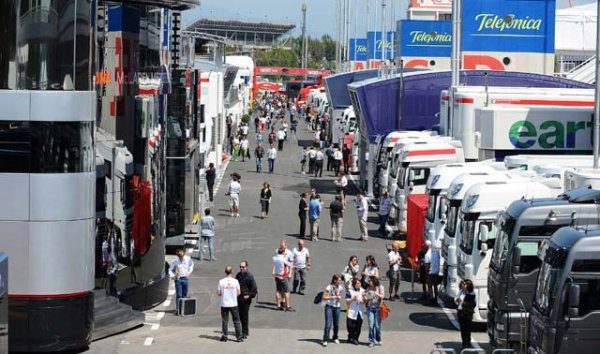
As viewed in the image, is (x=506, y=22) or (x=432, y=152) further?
(x=506, y=22)

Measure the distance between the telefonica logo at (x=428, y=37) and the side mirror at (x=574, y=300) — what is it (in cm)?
6357

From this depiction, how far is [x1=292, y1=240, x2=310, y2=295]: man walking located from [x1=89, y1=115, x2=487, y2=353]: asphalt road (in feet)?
0.94

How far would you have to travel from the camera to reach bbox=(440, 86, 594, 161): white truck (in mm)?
35156

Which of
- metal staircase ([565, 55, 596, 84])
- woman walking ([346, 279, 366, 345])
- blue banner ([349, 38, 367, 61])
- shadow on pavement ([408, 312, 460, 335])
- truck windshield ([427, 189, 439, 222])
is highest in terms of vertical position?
blue banner ([349, 38, 367, 61])

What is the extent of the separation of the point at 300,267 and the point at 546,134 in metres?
11.1

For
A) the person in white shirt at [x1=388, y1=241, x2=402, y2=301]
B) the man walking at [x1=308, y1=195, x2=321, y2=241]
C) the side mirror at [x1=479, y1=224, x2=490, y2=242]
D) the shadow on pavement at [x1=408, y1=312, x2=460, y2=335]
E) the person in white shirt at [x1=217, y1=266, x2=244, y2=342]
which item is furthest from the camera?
the man walking at [x1=308, y1=195, x2=321, y2=241]

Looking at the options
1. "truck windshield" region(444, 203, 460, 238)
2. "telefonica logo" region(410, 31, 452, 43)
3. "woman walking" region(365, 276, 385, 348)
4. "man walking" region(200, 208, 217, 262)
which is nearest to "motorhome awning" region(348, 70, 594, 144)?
"man walking" region(200, 208, 217, 262)

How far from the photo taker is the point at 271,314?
25.5 metres

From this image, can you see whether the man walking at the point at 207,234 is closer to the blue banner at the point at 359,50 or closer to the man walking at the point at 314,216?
the man walking at the point at 314,216

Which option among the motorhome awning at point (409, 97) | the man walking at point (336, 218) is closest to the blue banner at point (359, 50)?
the motorhome awning at point (409, 97)

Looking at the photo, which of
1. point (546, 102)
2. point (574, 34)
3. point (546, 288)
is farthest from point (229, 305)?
point (574, 34)

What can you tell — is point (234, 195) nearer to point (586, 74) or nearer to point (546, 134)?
point (546, 134)

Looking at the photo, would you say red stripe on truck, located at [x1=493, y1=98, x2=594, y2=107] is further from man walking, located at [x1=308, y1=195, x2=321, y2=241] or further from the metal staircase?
the metal staircase

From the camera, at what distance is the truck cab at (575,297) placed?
17.5 metres
